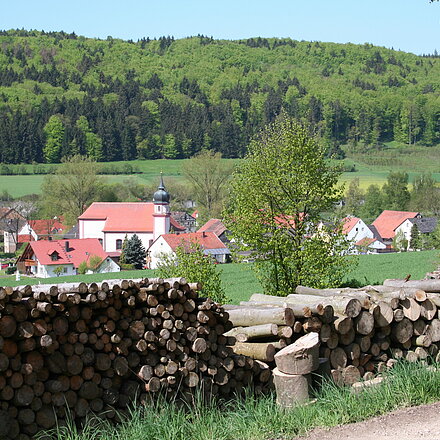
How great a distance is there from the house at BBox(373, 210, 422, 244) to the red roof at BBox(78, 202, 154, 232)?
33.4m

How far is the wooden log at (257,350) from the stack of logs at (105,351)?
160 mm

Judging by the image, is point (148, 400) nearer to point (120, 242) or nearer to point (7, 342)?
point (7, 342)

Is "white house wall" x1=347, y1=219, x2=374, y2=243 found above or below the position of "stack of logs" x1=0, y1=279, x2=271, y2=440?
below

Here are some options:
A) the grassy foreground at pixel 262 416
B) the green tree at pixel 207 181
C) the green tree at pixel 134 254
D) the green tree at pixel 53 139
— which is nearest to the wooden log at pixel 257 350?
the grassy foreground at pixel 262 416

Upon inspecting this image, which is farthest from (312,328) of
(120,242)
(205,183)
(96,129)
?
(96,129)

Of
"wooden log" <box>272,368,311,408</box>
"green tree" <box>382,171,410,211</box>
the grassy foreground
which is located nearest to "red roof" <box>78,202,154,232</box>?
"green tree" <box>382,171,410,211</box>

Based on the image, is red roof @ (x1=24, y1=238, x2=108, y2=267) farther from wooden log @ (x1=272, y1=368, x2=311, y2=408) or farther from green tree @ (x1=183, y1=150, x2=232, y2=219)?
wooden log @ (x1=272, y1=368, x2=311, y2=408)

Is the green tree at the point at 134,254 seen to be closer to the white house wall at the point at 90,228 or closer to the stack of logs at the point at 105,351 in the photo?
the white house wall at the point at 90,228

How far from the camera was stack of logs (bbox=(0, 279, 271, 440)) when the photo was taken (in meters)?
8.53

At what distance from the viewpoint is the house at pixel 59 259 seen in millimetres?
77875

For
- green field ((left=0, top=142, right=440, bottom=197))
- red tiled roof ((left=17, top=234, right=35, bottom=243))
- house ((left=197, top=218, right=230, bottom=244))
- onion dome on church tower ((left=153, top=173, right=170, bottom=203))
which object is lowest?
red tiled roof ((left=17, top=234, right=35, bottom=243))

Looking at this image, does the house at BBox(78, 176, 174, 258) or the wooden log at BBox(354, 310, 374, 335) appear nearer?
the wooden log at BBox(354, 310, 374, 335)

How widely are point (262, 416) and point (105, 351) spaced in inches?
85.0

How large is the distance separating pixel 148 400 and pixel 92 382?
0.84m
